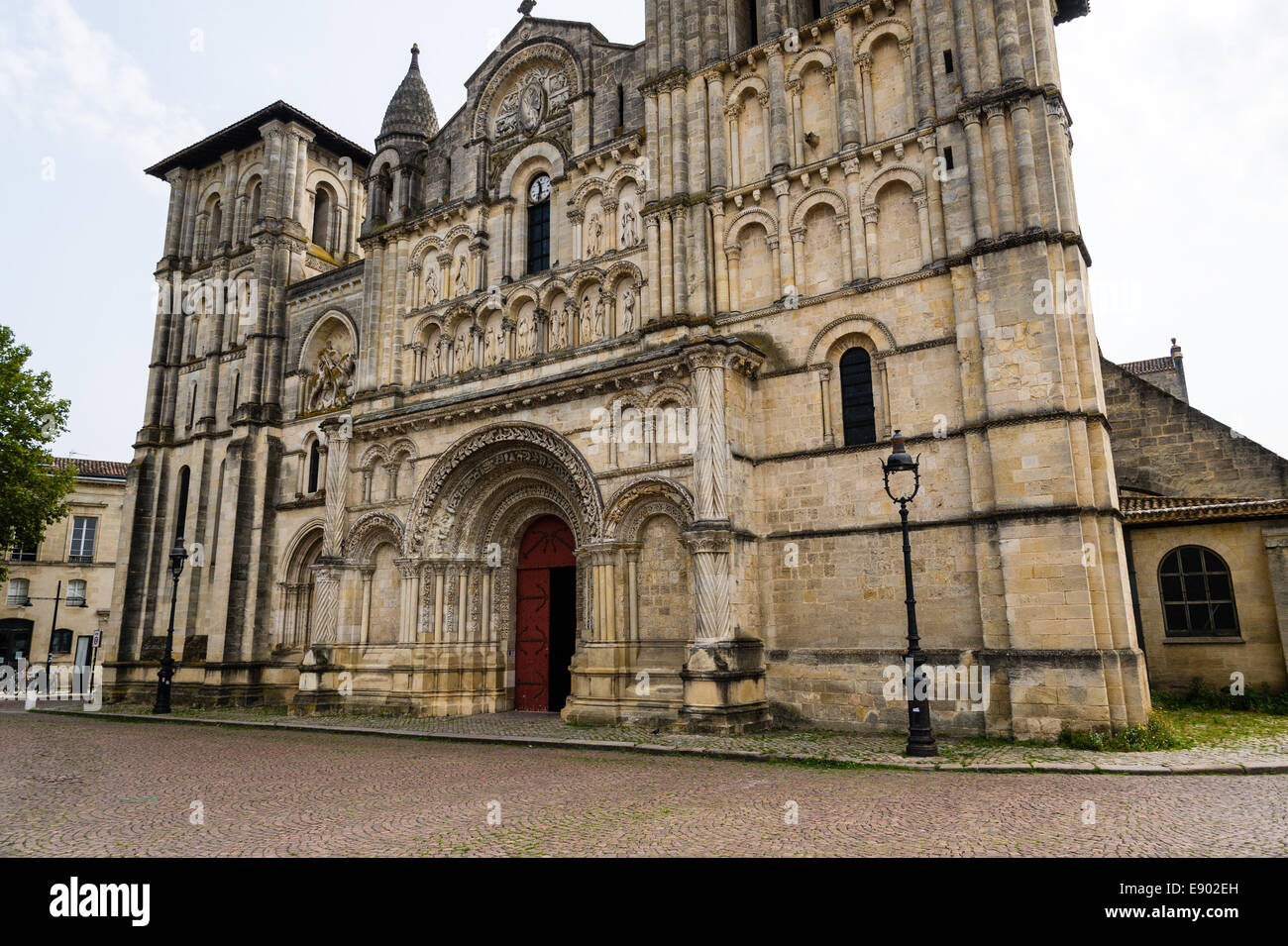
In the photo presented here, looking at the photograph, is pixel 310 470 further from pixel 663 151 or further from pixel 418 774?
pixel 418 774

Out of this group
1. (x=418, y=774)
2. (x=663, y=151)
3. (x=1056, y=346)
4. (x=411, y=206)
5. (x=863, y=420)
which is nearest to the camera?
(x=418, y=774)

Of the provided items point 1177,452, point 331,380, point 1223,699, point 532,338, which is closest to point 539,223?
point 532,338

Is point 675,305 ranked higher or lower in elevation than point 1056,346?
higher

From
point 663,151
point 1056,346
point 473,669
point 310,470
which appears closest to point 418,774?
point 473,669

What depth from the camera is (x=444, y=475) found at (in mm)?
20156

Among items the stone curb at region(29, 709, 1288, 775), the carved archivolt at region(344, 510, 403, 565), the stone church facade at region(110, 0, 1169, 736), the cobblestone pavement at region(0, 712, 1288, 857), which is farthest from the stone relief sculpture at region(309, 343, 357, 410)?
the cobblestone pavement at region(0, 712, 1288, 857)

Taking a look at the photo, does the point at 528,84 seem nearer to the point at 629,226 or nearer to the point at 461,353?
the point at 629,226

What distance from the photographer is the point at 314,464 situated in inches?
1017

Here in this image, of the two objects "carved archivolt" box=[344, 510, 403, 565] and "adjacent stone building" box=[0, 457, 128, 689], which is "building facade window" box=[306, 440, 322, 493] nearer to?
"carved archivolt" box=[344, 510, 403, 565]

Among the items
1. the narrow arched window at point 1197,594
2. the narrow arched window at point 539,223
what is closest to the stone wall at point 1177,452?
the narrow arched window at point 1197,594

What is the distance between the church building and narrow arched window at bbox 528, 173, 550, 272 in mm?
85

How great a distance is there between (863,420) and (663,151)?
8.19 m

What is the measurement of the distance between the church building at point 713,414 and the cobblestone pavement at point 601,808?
3.67 m

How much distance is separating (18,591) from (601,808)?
45.0m
